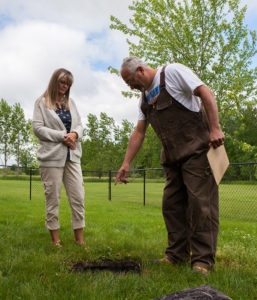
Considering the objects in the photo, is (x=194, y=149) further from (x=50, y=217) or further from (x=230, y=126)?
(x=230, y=126)

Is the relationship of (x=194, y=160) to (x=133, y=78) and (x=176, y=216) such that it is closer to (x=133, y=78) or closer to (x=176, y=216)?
(x=176, y=216)

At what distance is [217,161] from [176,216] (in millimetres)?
816

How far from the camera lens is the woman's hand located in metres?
3.80

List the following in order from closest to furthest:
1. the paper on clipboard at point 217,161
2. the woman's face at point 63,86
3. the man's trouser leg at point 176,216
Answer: the paper on clipboard at point 217,161, the man's trouser leg at point 176,216, the woman's face at point 63,86

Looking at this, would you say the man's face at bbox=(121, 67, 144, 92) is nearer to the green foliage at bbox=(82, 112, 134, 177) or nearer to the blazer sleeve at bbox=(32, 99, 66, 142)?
the blazer sleeve at bbox=(32, 99, 66, 142)

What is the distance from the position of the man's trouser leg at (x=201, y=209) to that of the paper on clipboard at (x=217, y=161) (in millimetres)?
181

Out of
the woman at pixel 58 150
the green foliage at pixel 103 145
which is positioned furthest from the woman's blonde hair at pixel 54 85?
the green foliage at pixel 103 145

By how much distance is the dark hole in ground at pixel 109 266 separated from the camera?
2875 mm

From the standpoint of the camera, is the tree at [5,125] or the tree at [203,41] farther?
the tree at [5,125]

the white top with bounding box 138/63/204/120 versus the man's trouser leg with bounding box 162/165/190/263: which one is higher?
the white top with bounding box 138/63/204/120

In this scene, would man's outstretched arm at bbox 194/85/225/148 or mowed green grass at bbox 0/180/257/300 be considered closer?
mowed green grass at bbox 0/180/257/300

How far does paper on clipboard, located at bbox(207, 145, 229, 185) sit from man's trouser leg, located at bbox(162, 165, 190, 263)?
53cm

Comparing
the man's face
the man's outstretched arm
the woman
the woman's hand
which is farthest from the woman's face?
the man's outstretched arm

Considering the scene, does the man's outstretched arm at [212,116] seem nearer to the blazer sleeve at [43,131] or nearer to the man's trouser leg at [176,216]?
the man's trouser leg at [176,216]
